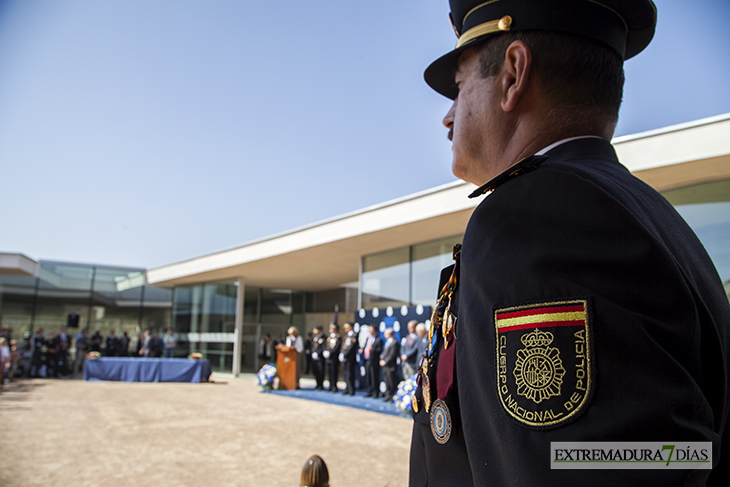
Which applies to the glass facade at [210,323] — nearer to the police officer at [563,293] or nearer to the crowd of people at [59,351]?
the crowd of people at [59,351]

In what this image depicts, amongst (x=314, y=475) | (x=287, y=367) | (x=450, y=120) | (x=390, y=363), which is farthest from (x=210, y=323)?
(x=450, y=120)

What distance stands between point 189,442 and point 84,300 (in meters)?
20.3

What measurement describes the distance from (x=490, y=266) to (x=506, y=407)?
0.19 m

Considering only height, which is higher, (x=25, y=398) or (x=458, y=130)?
(x=458, y=130)

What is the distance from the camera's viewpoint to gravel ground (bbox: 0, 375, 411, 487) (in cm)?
504

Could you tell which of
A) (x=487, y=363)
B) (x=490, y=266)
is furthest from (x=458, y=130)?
(x=487, y=363)

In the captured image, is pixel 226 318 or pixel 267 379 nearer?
pixel 267 379

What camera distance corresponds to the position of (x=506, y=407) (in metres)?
0.61

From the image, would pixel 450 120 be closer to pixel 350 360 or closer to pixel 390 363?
pixel 390 363

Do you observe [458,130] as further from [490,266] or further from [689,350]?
[689,350]

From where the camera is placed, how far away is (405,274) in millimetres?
13523

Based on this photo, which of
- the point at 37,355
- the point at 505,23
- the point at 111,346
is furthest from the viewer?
the point at 111,346

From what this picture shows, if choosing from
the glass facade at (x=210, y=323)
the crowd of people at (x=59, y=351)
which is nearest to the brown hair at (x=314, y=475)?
the crowd of people at (x=59, y=351)

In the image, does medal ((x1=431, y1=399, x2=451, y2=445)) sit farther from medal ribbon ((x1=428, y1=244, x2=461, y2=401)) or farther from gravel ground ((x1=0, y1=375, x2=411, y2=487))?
gravel ground ((x1=0, y1=375, x2=411, y2=487))
